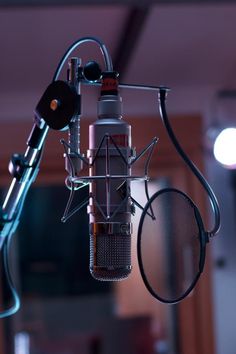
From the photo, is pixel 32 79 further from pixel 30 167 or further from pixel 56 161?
pixel 30 167

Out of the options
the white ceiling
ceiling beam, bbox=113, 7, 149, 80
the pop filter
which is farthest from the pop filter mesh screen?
ceiling beam, bbox=113, 7, 149, 80

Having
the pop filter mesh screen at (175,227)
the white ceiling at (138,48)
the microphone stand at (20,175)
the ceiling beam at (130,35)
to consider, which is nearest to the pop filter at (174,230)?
the pop filter mesh screen at (175,227)

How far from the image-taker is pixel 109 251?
2.06ft

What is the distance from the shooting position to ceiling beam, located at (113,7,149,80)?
2184 millimetres

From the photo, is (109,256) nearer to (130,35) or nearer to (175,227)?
(175,227)

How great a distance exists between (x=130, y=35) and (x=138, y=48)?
170 millimetres

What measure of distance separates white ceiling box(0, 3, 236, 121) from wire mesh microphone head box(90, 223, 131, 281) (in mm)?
1213

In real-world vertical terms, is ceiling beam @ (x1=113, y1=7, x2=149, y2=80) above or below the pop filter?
above

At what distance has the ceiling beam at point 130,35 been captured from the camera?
2.18m

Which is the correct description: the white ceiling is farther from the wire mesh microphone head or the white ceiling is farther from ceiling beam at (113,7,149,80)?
the wire mesh microphone head

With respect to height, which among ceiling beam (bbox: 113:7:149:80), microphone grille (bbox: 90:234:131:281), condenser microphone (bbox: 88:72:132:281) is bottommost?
microphone grille (bbox: 90:234:131:281)

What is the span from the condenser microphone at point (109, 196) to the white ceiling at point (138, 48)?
1.21 meters

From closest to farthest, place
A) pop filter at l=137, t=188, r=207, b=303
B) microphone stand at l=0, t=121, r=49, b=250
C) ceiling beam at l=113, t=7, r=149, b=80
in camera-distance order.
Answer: pop filter at l=137, t=188, r=207, b=303 < microphone stand at l=0, t=121, r=49, b=250 < ceiling beam at l=113, t=7, r=149, b=80

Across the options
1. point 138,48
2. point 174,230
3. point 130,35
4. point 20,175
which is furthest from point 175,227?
point 138,48
